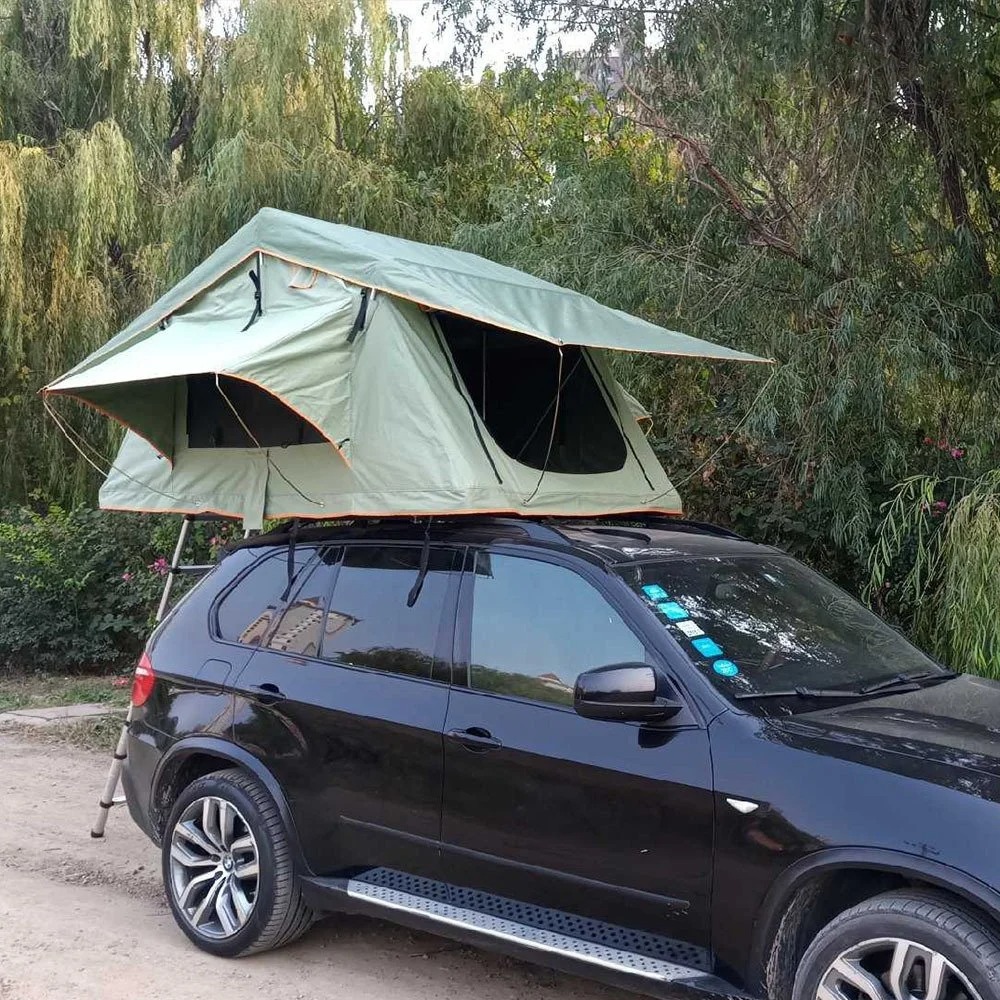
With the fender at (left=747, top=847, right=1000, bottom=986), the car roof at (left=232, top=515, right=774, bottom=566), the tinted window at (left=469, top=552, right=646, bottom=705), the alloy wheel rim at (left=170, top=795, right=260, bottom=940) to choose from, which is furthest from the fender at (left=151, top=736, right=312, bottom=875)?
the fender at (left=747, top=847, right=1000, bottom=986)

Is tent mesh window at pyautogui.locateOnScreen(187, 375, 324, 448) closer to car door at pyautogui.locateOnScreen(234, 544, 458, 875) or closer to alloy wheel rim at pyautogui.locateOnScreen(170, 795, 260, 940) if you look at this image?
car door at pyautogui.locateOnScreen(234, 544, 458, 875)

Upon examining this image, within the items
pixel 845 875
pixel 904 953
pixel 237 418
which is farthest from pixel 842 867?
pixel 237 418

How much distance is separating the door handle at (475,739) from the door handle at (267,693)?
0.91m

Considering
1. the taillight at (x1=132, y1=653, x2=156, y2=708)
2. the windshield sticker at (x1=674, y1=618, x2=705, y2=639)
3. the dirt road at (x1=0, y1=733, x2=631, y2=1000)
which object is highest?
the windshield sticker at (x1=674, y1=618, x2=705, y2=639)

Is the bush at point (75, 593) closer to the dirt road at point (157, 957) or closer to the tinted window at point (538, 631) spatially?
the dirt road at point (157, 957)

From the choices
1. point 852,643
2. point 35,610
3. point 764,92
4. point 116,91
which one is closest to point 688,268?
point 764,92

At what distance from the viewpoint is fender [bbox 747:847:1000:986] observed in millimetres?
3314

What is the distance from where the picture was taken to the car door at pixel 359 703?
462cm

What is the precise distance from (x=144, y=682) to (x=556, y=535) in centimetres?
215

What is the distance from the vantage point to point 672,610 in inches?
172

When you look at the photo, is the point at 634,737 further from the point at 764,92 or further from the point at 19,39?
the point at 19,39

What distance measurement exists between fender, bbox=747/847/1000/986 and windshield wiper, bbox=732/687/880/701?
→ 1.99 feet

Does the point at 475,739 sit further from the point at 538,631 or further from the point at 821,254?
the point at 821,254

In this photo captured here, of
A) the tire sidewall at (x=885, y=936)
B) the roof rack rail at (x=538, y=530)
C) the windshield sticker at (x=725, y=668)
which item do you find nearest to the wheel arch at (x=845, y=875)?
the tire sidewall at (x=885, y=936)
